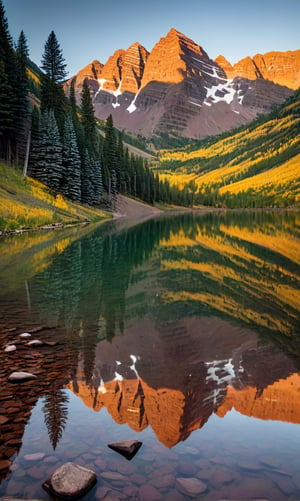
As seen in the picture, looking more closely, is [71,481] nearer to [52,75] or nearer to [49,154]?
[49,154]

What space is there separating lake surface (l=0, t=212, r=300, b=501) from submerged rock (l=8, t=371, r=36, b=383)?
0.15 meters

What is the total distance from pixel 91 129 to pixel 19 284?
8520cm

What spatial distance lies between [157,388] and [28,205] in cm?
4327

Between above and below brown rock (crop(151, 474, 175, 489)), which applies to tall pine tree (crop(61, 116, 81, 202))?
above

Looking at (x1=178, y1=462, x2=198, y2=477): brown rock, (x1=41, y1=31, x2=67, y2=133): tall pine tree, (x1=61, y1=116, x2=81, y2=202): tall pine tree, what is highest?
(x1=41, y1=31, x2=67, y2=133): tall pine tree

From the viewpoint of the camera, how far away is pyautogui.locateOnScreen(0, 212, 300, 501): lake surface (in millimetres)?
5492

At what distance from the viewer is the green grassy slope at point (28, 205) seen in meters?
42.0

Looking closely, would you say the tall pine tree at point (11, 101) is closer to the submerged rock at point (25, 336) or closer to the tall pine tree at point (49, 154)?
the tall pine tree at point (49, 154)

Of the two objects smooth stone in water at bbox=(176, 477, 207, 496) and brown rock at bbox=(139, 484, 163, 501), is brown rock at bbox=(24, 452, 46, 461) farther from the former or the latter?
smooth stone in water at bbox=(176, 477, 207, 496)

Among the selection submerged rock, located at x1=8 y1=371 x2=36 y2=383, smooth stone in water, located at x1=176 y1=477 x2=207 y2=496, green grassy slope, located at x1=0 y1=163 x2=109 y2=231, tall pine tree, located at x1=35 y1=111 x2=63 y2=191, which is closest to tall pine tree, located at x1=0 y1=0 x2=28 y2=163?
tall pine tree, located at x1=35 y1=111 x2=63 y2=191

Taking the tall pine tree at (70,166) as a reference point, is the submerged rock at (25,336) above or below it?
below

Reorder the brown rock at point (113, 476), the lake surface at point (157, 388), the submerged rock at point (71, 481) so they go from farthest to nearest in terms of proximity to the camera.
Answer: the lake surface at point (157, 388), the brown rock at point (113, 476), the submerged rock at point (71, 481)

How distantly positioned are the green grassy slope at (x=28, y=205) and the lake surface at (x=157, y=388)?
2493 cm

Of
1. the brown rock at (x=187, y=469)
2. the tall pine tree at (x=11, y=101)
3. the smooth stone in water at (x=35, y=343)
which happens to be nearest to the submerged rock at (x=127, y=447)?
the brown rock at (x=187, y=469)
